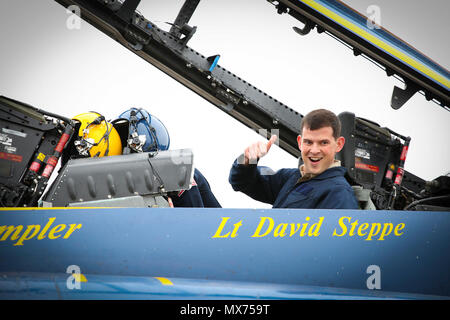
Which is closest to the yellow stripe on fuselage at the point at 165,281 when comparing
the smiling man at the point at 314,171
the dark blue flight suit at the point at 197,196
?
the smiling man at the point at 314,171

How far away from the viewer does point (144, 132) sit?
2725 millimetres

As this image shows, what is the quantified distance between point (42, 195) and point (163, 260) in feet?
3.72

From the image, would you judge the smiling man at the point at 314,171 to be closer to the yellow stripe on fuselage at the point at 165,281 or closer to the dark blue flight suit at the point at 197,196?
the yellow stripe on fuselage at the point at 165,281

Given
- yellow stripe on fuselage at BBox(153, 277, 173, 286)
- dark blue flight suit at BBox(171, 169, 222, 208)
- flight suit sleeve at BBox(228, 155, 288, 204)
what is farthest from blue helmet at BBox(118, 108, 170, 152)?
yellow stripe on fuselage at BBox(153, 277, 173, 286)

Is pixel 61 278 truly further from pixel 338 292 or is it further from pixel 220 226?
pixel 338 292

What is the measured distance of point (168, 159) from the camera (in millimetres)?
2330

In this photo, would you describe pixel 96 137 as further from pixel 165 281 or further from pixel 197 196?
pixel 165 281

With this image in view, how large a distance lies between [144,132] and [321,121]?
126 centimetres

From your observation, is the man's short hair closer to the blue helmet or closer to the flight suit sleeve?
the flight suit sleeve

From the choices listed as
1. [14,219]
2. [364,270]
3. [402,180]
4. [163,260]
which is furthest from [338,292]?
[402,180]

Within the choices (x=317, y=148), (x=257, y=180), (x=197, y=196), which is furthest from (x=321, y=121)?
(x=197, y=196)

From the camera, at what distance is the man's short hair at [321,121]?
169 centimetres

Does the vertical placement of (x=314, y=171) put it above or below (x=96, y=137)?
below

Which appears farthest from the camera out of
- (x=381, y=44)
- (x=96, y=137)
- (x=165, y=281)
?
(x=96, y=137)
